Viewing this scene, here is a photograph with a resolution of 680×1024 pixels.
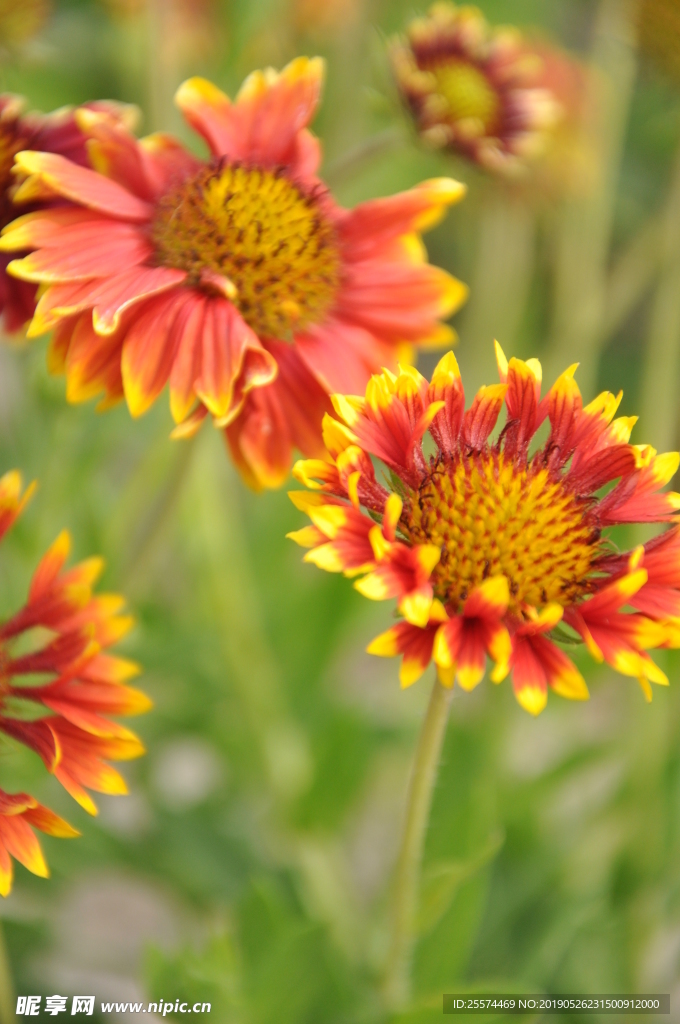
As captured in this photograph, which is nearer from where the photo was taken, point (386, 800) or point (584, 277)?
point (584, 277)

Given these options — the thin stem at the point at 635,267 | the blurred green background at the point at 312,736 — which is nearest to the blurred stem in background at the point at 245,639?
the blurred green background at the point at 312,736

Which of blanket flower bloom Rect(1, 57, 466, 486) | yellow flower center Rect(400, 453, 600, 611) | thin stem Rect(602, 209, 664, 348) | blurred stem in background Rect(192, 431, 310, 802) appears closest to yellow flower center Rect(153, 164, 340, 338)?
blanket flower bloom Rect(1, 57, 466, 486)

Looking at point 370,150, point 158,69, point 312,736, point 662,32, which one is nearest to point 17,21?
point 158,69

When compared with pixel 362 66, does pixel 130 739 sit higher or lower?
lower

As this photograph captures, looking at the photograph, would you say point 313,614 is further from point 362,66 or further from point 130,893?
point 362,66

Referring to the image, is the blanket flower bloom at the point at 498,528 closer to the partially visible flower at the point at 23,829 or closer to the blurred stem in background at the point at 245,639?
the partially visible flower at the point at 23,829

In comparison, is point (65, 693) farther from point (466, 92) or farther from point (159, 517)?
point (466, 92)

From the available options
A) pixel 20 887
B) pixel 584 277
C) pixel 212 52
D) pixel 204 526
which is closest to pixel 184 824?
pixel 20 887
